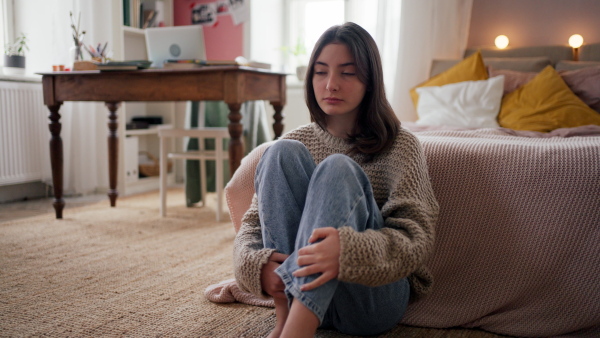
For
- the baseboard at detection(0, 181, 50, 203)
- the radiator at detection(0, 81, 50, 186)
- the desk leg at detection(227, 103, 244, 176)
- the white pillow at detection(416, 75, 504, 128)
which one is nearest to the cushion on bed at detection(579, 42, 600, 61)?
the white pillow at detection(416, 75, 504, 128)

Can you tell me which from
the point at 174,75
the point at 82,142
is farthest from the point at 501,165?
the point at 82,142

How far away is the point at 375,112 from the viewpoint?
124 centimetres

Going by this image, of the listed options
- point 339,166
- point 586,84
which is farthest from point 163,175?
point 586,84

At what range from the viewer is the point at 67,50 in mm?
3238

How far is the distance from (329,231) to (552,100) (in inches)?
69.2

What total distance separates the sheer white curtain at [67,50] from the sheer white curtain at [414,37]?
169 centimetres

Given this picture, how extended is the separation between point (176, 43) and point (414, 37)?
1.45 m

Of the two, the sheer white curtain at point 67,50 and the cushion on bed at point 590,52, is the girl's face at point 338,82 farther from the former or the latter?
the sheer white curtain at point 67,50

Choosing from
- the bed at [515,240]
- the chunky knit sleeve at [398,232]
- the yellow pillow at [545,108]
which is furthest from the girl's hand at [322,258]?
the yellow pillow at [545,108]

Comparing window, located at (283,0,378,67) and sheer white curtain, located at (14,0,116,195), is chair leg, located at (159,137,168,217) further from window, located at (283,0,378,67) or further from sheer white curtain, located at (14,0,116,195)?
window, located at (283,0,378,67)

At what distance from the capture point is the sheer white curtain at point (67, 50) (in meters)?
3.25

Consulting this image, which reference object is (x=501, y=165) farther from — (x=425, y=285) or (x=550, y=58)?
(x=550, y=58)

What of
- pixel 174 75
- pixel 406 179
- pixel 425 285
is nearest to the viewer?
pixel 406 179

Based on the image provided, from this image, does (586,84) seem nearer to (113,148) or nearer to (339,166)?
(339,166)
